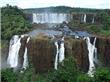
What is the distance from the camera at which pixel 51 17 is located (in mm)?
12328

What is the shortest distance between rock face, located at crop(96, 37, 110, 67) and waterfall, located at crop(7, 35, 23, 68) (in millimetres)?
2097

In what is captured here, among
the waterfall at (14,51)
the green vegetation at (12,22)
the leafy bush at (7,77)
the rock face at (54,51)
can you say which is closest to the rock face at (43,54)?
the rock face at (54,51)

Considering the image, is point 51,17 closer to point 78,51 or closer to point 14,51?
point 14,51

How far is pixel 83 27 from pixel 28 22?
5.53ft

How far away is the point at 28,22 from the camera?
1181 centimetres

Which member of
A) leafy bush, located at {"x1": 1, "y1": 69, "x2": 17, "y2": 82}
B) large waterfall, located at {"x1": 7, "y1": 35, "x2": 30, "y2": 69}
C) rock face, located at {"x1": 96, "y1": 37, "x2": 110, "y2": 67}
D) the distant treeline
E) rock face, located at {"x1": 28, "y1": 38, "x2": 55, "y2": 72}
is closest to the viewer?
leafy bush, located at {"x1": 1, "y1": 69, "x2": 17, "y2": 82}

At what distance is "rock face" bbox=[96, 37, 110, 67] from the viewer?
32.8 feet

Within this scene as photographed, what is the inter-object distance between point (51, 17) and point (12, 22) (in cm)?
158

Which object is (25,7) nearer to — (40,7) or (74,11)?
(40,7)

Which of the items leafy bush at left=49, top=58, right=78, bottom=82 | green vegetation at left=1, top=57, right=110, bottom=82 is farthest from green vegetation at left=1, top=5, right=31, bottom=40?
leafy bush at left=49, top=58, right=78, bottom=82

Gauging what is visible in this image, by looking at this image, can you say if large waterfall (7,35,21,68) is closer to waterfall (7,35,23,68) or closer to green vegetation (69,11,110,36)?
waterfall (7,35,23,68)

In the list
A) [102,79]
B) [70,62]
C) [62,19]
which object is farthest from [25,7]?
[102,79]

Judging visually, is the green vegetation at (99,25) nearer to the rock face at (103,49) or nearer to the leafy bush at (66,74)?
the rock face at (103,49)

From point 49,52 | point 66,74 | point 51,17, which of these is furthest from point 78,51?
point 66,74
